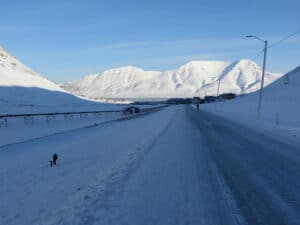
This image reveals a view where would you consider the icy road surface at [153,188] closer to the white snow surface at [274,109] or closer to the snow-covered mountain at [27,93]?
the white snow surface at [274,109]

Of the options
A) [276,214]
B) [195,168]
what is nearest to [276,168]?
[195,168]

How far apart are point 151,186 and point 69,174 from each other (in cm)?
295

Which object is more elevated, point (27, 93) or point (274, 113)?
point (274, 113)

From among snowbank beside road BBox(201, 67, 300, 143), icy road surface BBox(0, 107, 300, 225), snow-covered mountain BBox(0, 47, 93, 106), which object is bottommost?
snow-covered mountain BBox(0, 47, 93, 106)

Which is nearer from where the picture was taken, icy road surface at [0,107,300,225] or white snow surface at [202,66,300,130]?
icy road surface at [0,107,300,225]

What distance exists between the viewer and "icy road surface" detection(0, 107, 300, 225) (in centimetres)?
759

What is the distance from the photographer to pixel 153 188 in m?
9.91

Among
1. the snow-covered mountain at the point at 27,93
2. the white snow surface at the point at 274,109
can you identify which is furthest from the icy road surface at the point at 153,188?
the snow-covered mountain at the point at 27,93

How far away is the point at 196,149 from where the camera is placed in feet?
58.3

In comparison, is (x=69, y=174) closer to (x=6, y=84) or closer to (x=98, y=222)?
(x=98, y=222)

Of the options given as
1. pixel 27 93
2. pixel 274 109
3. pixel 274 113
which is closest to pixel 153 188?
pixel 274 113

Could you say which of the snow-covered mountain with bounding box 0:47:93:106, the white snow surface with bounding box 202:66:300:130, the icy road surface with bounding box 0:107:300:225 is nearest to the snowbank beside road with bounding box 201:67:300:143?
the white snow surface with bounding box 202:66:300:130

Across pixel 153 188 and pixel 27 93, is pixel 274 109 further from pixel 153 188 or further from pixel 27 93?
Result: pixel 27 93

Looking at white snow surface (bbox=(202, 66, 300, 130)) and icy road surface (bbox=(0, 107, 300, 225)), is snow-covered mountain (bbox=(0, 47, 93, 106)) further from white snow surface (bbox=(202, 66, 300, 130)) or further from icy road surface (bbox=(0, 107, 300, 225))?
icy road surface (bbox=(0, 107, 300, 225))
